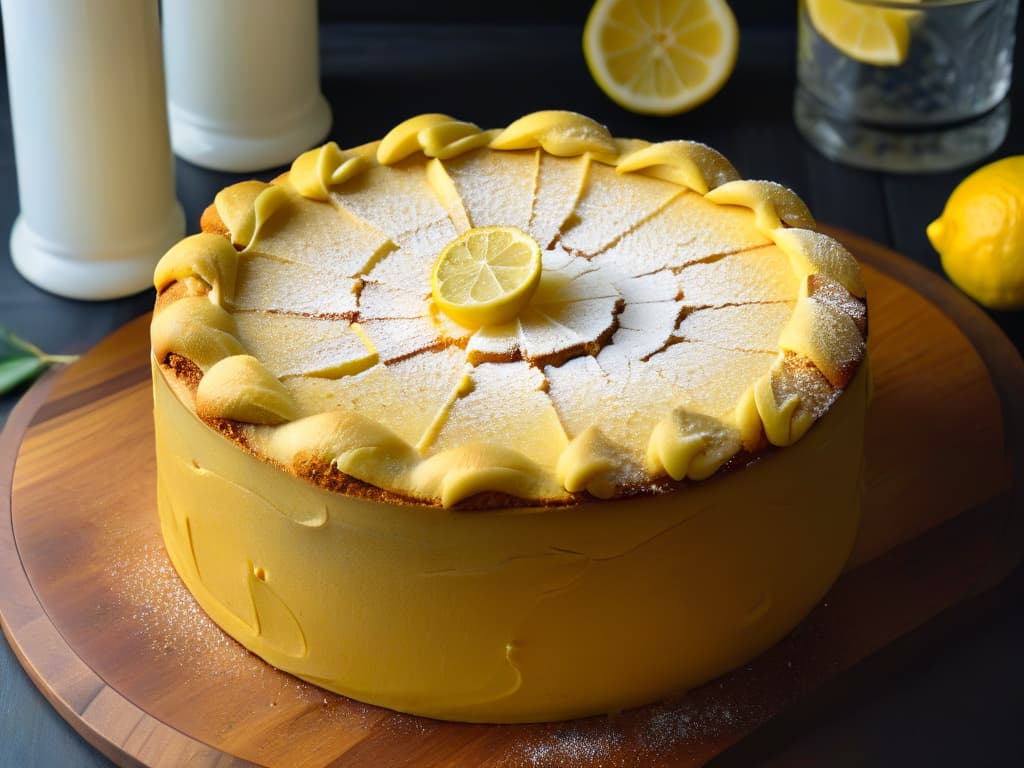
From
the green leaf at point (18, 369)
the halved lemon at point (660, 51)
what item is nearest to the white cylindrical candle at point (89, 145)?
the green leaf at point (18, 369)

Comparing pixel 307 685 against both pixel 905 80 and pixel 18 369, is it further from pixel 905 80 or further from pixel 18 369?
pixel 905 80

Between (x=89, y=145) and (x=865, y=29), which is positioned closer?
(x=89, y=145)

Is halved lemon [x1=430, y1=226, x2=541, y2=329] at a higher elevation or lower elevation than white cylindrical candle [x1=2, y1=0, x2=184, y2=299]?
higher

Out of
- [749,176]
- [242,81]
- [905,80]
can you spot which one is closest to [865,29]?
[905,80]

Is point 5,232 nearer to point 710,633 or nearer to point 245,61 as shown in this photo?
point 245,61

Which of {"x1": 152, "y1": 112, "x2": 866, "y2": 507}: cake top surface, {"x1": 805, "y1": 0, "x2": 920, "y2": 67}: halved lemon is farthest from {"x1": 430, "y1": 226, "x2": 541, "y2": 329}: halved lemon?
{"x1": 805, "y1": 0, "x2": 920, "y2": 67}: halved lemon

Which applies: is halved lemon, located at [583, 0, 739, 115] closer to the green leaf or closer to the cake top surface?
the cake top surface

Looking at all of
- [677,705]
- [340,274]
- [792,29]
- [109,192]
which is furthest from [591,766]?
[792,29]
